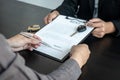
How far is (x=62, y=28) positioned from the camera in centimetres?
141

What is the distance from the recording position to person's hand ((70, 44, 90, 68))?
1.08 metres

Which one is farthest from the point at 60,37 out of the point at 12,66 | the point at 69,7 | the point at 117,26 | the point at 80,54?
the point at 12,66

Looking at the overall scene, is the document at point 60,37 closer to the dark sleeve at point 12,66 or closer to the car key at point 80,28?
the car key at point 80,28

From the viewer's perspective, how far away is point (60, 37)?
1333 millimetres

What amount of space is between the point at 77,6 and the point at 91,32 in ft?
1.67

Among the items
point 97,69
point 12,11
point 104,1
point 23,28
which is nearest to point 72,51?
point 97,69

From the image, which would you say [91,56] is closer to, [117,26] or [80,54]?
[80,54]

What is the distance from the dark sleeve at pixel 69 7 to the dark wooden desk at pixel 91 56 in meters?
0.14

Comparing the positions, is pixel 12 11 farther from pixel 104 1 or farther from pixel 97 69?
pixel 97 69

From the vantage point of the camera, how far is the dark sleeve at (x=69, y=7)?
5.79 feet

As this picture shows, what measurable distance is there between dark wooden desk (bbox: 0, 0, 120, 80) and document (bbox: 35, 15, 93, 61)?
0.05 metres

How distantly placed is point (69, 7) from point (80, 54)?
29.8 inches

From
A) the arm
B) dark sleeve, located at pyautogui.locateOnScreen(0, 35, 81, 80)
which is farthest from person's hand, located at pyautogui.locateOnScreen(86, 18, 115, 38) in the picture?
dark sleeve, located at pyautogui.locateOnScreen(0, 35, 81, 80)

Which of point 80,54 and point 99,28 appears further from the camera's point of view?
point 99,28
